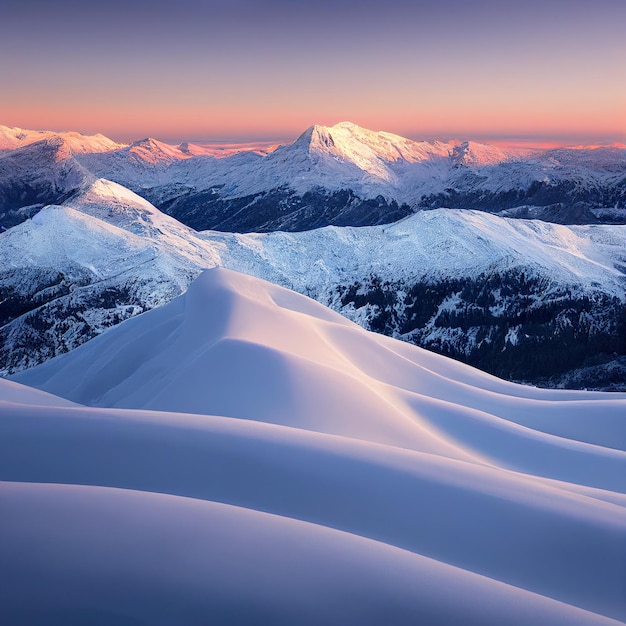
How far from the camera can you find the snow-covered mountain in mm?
130875

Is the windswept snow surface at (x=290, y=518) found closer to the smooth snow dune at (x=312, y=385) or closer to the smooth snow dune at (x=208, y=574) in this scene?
the smooth snow dune at (x=208, y=574)

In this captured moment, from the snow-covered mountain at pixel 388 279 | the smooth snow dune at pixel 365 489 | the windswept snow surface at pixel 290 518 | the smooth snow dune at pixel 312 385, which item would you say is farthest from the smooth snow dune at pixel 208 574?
the snow-covered mountain at pixel 388 279

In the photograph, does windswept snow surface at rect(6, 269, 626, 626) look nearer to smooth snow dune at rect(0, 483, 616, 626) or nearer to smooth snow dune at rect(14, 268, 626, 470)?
smooth snow dune at rect(0, 483, 616, 626)

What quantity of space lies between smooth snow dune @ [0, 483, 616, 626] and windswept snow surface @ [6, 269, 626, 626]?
22 mm

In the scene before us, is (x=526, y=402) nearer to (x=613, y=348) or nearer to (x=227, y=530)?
(x=227, y=530)

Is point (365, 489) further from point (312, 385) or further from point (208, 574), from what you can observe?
point (312, 385)

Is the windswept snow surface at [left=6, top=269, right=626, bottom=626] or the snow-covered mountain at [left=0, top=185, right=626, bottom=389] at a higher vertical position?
the windswept snow surface at [left=6, top=269, right=626, bottom=626]

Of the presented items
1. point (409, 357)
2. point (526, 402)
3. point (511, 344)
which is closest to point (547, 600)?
point (526, 402)

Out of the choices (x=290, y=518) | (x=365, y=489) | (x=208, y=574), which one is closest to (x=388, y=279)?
(x=365, y=489)

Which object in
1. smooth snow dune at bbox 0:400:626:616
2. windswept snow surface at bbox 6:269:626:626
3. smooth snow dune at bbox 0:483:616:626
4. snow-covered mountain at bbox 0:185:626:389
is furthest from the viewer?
snow-covered mountain at bbox 0:185:626:389

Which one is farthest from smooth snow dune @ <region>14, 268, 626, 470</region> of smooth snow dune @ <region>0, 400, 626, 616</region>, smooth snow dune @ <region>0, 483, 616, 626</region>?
smooth snow dune @ <region>0, 483, 616, 626</region>

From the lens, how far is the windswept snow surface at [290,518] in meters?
6.50

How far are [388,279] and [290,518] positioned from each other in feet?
523

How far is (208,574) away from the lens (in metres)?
6.77
